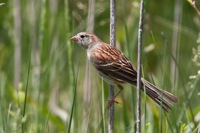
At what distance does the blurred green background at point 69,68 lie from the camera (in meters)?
3.61

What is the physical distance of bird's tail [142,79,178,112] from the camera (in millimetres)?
2734

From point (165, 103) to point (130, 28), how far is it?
1.89 metres

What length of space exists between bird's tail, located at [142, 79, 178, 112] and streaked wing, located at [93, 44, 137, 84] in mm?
222

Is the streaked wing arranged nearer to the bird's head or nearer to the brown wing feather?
the brown wing feather

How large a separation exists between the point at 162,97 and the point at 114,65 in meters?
0.66

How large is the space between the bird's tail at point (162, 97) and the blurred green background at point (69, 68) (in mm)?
451

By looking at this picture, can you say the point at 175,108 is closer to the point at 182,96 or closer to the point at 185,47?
the point at 182,96

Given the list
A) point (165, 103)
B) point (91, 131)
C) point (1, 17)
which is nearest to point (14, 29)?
point (1, 17)

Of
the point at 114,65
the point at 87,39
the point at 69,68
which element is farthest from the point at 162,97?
the point at 69,68

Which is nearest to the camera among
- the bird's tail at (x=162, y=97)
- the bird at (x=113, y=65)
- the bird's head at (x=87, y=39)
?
the bird's tail at (x=162, y=97)

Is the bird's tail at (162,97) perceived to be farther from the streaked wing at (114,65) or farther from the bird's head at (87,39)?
the bird's head at (87,39)

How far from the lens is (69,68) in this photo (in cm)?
388

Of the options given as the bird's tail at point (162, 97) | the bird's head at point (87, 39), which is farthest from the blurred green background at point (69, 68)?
the bird's tail at point (162, 97)

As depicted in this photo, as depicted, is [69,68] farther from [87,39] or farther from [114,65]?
[114,65]
